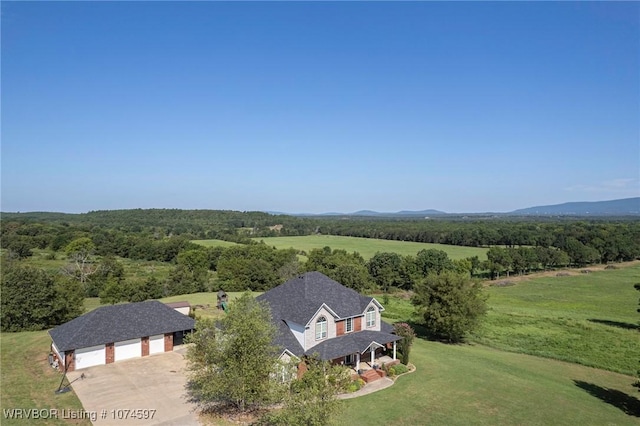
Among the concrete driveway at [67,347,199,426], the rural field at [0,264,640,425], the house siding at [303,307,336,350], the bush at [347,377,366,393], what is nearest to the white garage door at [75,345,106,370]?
the concrete driveway at [67,347,199,426]

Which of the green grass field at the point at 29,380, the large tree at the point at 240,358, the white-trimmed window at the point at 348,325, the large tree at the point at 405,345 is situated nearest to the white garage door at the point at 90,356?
the green grass field at the point at 29,380

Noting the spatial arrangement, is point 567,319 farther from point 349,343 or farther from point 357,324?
point 349,343

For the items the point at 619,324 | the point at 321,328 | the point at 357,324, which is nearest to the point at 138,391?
the point at 321,328

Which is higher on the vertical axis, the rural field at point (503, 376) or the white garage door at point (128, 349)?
the white garage door at point (128, 349)

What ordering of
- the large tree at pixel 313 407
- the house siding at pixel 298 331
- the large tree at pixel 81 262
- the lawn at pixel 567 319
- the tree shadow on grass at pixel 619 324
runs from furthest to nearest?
the large tree at pixel 81 262, the tree shadow on grass at pixel 619 324, the lawn at pixel 567 319, the house siding at pixel 298 331, the large tree at pixel 313 407

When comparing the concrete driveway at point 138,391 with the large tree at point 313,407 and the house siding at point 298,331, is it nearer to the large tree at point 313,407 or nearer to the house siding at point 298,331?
the house siding at point 298,331

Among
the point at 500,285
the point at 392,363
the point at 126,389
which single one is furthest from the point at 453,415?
the point at 500,285
